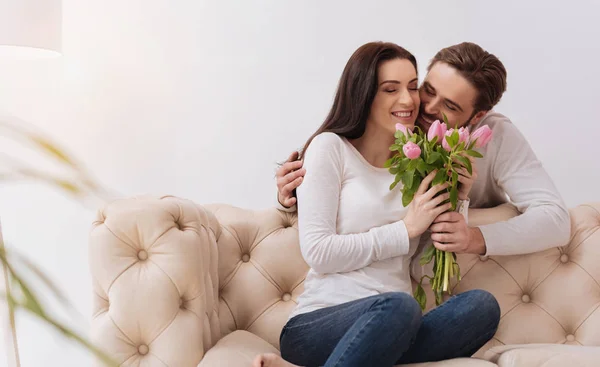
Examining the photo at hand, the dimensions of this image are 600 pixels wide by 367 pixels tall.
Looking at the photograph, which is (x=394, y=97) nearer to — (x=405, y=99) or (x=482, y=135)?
(x=405, y=99)

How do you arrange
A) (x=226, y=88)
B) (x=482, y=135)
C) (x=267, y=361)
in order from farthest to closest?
(x=226, y=88), (x=482, y=135), (x=267, y=361)

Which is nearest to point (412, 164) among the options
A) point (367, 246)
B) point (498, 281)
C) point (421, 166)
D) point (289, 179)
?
point (421, 166)

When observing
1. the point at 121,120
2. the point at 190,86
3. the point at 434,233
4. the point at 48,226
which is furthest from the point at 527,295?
the point at 48,226

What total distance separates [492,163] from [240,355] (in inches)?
35.9

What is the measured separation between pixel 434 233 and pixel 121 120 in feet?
4.24

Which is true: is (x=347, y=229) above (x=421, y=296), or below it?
above

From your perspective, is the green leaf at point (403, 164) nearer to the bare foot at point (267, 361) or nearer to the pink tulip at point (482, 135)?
the pink tulip at point (482, 135)

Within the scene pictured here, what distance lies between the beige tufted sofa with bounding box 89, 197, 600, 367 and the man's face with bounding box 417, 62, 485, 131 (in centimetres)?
29

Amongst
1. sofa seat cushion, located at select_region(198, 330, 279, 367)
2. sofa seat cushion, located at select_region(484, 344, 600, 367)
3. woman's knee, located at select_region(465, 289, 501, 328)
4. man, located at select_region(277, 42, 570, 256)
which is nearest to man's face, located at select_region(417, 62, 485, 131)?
man, located at select_region(277, 42, 570, 256)

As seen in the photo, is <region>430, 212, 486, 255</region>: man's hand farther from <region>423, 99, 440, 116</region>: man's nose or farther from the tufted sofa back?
<region>423, 99, 440, 116</region>: man's nose

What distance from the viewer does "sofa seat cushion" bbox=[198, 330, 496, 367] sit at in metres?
1.52

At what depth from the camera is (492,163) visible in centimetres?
194

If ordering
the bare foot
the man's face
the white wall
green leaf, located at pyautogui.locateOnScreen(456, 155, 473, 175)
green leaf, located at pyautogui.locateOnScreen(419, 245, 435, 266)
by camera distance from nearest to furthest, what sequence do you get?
the bare foot, green leaf, located at pyautogui.locateOnScreen(456, 155, 473, 175), green leaf, located at pyautogui.locateOnScreen(419, 245, 435, 266), the man's face, the white wall

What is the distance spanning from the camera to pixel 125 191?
97.0 inches
